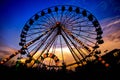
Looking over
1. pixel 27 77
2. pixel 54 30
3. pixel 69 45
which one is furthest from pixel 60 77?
pixel 54 30

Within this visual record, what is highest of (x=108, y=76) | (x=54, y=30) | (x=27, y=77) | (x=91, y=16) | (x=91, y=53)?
(x=91, y=16)

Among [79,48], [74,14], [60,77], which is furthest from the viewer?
[74,14]

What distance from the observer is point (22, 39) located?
1047 inches

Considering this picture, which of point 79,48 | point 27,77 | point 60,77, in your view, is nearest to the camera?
point 27,77

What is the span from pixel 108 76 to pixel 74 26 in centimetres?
1485

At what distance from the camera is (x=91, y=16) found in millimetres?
25812

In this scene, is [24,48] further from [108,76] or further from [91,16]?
[108,76]

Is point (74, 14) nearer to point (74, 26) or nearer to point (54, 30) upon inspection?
point (74, 26)

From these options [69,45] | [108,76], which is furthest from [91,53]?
[108,76]

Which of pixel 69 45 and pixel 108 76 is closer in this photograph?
pixel 108 76

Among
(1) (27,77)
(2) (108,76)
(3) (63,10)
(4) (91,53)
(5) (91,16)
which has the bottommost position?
(2) (108,76)

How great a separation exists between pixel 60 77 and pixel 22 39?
17.0 metres

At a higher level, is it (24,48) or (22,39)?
(22,39)

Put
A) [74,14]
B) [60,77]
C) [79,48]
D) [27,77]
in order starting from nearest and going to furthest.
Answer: [27,77] < [60,77] < [79,48] < [74,14]
